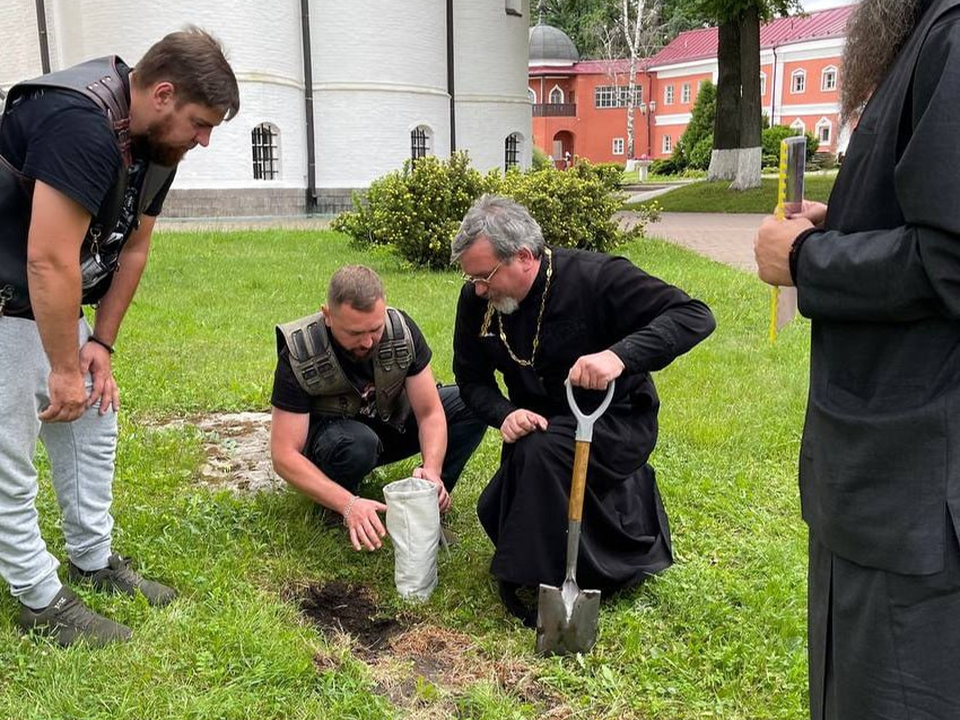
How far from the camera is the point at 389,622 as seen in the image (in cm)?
340

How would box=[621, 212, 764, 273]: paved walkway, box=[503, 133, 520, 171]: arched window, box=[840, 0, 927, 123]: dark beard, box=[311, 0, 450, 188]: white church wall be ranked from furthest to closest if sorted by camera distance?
1. box=[503, 133, 520, 171]: arched window
2. box=[311, 0, 450, 188]: white church wall
3. box=[621, 212, 764, 273]: paved walkway
4. box=[840, 0, 927, 123]: dark beard

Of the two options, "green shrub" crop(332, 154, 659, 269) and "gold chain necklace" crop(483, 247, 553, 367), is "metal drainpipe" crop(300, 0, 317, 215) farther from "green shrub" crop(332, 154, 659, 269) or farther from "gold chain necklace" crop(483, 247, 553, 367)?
"gold chain necklace" crop(483, 247, 553, 367)

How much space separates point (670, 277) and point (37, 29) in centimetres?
1792

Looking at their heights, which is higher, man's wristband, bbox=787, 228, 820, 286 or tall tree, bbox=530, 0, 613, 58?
tall tree, bbox=530, 0, 613, 58

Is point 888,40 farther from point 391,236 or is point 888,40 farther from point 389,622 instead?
point 391,236

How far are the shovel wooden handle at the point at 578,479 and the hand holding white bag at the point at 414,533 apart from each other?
0.62m

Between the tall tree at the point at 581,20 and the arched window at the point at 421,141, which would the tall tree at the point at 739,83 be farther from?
the tall tree at the point at 581,20

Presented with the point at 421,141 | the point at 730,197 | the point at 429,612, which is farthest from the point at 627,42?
the point at 429,612

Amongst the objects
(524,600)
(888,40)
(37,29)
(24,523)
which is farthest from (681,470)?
(37,29)

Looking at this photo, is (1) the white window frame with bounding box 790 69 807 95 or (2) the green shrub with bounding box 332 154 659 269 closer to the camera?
(2) the green shrub with bounding box 332 154 659 269

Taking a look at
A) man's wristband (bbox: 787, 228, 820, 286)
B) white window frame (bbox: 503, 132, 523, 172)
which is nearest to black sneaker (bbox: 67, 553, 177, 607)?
man's wristband (bbox: 787, 228, 820, 286)

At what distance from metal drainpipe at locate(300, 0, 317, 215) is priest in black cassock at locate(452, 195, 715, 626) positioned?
19352 mm

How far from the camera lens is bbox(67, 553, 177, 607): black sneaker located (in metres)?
3.35

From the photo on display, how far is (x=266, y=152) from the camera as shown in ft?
70.5
